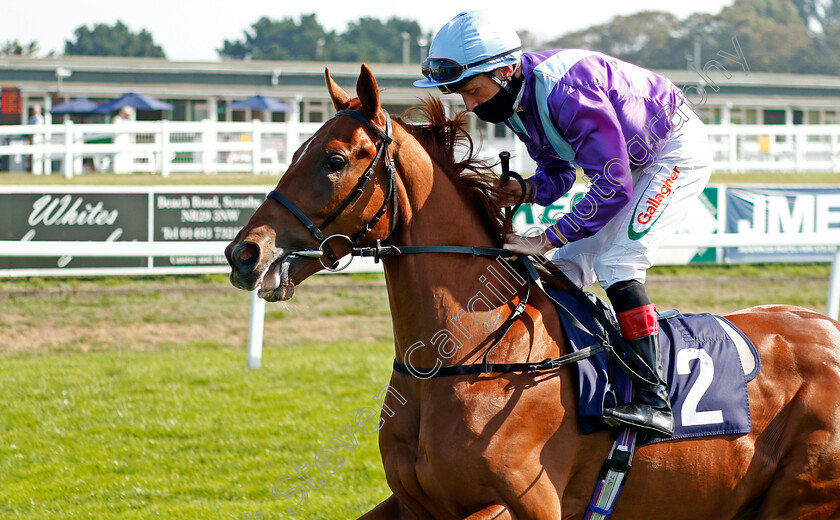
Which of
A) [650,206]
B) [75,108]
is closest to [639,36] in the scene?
[75,108]

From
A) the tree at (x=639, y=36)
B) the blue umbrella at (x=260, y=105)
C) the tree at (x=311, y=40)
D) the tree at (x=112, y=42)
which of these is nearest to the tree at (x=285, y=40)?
the tree at (x=311, y=40)

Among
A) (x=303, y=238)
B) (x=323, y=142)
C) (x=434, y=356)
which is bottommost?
(x=434, y=356)

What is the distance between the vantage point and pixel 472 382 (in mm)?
2572

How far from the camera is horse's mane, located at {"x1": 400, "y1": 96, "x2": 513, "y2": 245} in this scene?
2785mm

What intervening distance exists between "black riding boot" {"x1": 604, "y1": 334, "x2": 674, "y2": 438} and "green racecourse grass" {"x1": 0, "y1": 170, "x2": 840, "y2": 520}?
109 centimetres

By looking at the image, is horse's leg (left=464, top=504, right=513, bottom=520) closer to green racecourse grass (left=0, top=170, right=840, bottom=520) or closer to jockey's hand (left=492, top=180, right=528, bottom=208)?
green racecourse grass (left=0, top=170, right=840, bottom=520)

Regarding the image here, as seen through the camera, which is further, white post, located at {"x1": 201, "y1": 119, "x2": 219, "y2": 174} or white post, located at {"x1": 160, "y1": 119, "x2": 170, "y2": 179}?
white post, located at {"x1": 201, "y1": 119, "x2": 219, "y2": 174}

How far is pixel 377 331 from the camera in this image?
321 inches

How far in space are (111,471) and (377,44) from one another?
250 feet

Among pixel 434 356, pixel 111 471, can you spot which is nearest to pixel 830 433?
pixel 434 356

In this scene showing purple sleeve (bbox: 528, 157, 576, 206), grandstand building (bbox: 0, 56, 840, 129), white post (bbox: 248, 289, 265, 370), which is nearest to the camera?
purple sleeve (bbox: 528, 157, 576, 206)

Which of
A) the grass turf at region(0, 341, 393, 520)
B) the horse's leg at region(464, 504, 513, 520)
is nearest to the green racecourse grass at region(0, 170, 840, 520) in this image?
the grass turf at region(0, 341, 393, 520)

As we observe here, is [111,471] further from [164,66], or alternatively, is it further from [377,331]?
[164,66]

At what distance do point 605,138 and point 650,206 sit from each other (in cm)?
37
